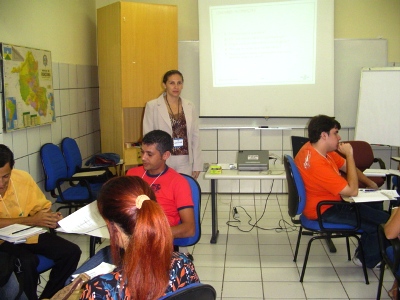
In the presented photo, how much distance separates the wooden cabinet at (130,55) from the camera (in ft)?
18.0

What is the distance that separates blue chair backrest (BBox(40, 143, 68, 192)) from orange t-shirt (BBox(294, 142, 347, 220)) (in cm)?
218

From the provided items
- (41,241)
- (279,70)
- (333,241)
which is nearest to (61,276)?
(41,241)

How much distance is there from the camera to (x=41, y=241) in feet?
9.62

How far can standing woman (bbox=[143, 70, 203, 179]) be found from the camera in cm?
430

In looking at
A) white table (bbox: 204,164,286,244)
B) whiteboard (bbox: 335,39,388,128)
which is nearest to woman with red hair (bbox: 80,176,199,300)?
white table (bbox: 204,164,286,244)

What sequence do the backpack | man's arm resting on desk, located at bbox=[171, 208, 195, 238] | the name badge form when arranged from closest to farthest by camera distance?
man's arm resting on desk, located at bbox=[171, 208, 195, 238]
the name badge
the backpack

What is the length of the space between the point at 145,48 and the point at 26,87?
5.88ft

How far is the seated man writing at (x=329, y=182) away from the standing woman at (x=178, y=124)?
3.56 feet

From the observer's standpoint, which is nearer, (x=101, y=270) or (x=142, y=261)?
(x=142, y=261)

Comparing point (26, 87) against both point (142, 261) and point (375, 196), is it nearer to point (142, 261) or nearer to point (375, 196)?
point (375, 196)

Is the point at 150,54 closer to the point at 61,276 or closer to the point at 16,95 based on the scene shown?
the point at 16,95

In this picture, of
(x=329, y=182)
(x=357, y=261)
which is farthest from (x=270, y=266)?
(x=329, y=182)

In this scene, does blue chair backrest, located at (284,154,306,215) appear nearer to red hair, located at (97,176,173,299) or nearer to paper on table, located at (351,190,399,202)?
paper on table, located at (351,190,399,202)

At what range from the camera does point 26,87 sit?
162 inches
